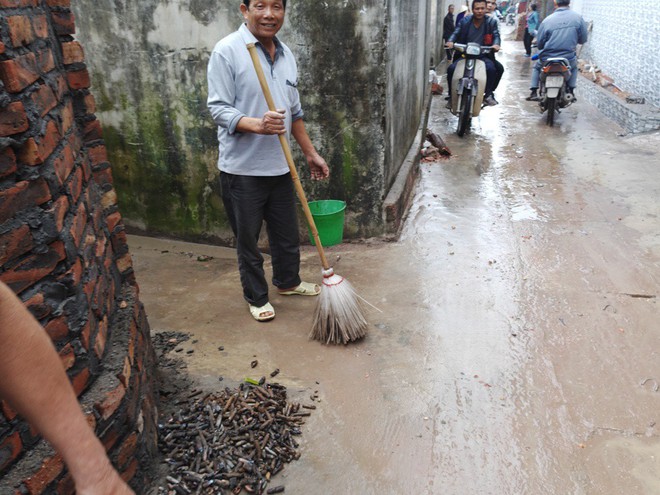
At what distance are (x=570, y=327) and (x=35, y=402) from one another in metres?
3.23

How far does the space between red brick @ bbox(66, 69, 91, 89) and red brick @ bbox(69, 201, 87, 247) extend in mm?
579

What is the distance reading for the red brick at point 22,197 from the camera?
5.13 ft

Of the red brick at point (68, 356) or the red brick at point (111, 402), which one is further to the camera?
the red brick at point (111, 402)

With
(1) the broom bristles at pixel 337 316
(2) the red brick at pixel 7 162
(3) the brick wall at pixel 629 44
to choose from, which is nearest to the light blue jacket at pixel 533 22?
(3) the brick wall at pixel 629 44

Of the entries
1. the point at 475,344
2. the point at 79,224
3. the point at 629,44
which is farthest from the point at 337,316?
the point at 629,44

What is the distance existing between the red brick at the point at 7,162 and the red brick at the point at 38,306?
0.40 metres

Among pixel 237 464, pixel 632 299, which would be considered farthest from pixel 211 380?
pixel 632 299

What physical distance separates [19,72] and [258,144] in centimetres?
176

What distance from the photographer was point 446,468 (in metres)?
2.40

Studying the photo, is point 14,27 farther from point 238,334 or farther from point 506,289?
point 506,289

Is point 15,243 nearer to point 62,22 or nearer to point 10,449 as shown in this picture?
point 10,449

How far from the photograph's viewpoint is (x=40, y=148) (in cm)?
172

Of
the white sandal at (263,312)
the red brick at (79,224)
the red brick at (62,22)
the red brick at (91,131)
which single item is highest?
the red brick at (62,22)

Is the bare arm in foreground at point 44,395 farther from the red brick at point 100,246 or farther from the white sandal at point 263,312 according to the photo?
the white sandal at point 263,312
